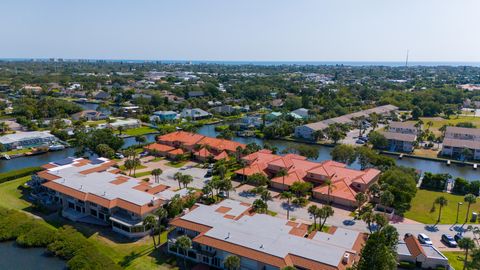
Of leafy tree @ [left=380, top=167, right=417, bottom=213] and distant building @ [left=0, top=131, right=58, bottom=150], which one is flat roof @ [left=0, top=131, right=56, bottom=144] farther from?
leafy tree @ [left=380, top=167, right=417, bottom=213]

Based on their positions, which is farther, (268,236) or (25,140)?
(25,140)

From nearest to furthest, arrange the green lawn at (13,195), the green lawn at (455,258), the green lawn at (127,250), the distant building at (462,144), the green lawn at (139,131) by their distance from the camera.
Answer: the green lawn at (455,258), the green lawn at (127,250), the green lawn at (13,195), the distant building at (462,144), the green lawn at (139,131)

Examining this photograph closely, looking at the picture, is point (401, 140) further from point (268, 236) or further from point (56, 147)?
point (56, 147)

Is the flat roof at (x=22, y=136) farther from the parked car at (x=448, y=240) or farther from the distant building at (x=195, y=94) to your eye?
the parked car at (x=448, y=240)

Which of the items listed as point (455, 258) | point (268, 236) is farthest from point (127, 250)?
point (455, 258)

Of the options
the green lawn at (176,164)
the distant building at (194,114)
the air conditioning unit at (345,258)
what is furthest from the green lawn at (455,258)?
the distant building at (194,114)

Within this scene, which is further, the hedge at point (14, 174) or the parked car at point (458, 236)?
the hedge at point (14, 174)

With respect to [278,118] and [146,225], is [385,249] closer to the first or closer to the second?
[146,225]
